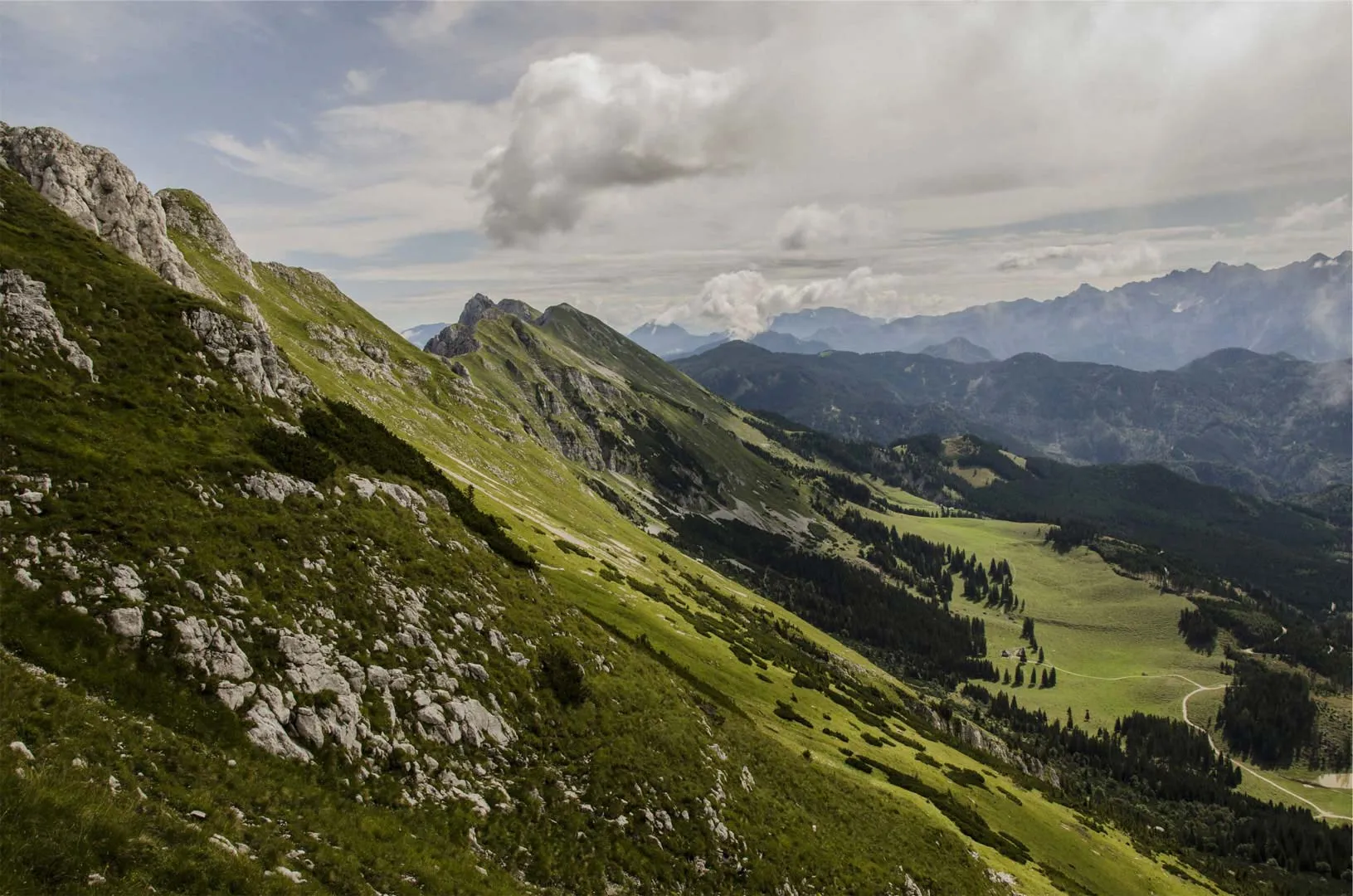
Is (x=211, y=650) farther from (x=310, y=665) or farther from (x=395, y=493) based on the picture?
(x=395, y=493)

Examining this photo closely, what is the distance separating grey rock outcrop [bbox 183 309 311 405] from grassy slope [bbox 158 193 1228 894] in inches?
1233

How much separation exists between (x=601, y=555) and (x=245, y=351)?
218ft

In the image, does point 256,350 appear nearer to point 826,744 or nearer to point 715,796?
point 715,796

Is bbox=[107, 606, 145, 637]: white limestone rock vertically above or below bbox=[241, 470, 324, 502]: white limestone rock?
below

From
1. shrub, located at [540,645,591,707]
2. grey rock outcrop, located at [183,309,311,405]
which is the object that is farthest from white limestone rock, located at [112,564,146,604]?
grey rock outcrop, located at [183,309,311,405]

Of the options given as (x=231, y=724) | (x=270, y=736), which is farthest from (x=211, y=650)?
(x=270, y=736)

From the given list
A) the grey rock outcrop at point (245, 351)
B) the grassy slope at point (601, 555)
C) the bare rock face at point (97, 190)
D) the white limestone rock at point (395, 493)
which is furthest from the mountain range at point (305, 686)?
the grassy slope at point (601, 555)

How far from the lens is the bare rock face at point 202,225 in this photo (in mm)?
134500

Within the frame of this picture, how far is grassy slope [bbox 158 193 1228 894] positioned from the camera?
6394 centimetres

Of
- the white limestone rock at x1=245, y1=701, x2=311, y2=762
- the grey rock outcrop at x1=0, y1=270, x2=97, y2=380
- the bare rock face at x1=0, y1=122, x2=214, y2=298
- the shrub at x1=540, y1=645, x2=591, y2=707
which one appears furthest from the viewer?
the bare rock face at x1=0, y1=122, x2=214, y2=298

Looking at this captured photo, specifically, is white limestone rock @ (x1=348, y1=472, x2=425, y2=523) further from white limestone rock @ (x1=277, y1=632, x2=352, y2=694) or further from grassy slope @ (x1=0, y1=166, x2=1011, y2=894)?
white limestone rock @ (x1=277, y1=632, x2=352, y2=694)

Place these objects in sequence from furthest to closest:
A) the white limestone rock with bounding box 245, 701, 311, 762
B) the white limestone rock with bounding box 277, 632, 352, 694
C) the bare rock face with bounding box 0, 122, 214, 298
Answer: the bare rock face with bounding box 0, 122, 214, 298 → the white limestone rock with bounding box 277, 632, 352, 694 → the white limestone rock with bounding box 245, 701, 311, 762

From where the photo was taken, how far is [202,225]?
454 feet

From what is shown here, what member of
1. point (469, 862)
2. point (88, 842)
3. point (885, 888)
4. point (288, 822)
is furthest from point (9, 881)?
point (885, 888)
